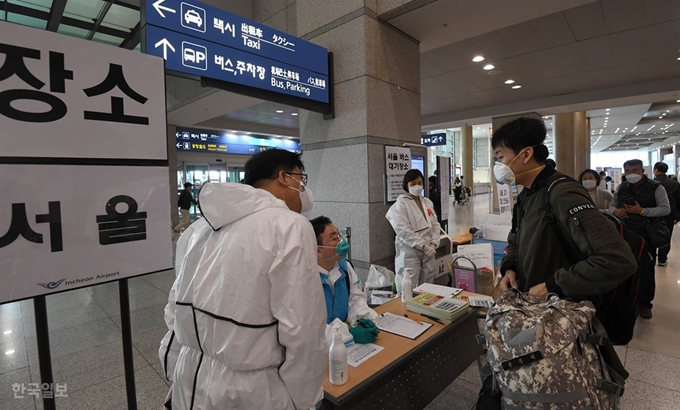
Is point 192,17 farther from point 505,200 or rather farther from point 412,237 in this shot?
point 505,200

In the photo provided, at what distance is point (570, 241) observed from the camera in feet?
4.52

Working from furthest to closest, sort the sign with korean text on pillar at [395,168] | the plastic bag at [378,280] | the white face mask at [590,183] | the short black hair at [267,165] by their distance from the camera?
1. the white face mask at [590,183]
2. the sign with korean text on pillar at [395,168]
3. the plastic bag at [378,280]
4. the short black hair at [267,165]

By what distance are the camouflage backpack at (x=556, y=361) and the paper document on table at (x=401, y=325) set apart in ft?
1.84

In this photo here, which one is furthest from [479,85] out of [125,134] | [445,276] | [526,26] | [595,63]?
[125,134]

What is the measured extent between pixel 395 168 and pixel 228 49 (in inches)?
81.3

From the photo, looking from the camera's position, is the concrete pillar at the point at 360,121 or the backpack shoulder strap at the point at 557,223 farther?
the concrete pillar at the point at 360,121

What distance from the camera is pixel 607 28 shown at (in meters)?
5.27

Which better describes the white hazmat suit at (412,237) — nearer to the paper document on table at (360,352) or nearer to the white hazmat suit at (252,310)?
the paper document on table at (360,352)

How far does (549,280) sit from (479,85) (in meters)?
7.90

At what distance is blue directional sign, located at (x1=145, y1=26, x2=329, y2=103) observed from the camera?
2569 mm

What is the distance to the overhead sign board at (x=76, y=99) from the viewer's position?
1.04m

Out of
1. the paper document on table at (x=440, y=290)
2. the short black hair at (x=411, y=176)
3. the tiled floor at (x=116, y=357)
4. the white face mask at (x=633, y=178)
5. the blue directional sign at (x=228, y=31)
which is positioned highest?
the blue directional sign at (x=228, y=31)

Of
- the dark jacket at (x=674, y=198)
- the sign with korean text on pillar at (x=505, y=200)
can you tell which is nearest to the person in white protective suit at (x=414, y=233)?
the sign with korean text on pillar at (x=505, y=200)

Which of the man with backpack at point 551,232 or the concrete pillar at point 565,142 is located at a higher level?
the concrete pillar at point 565,142
